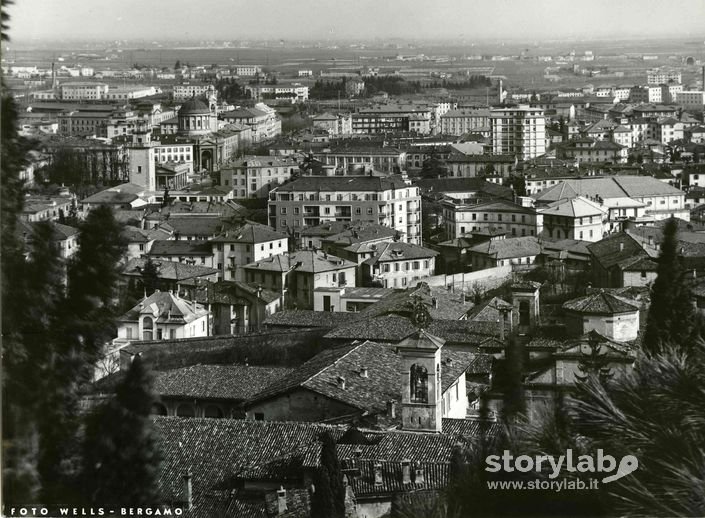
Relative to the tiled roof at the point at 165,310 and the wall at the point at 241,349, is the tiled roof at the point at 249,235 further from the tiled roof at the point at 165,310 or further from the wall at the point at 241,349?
the wall at the point at 241,349

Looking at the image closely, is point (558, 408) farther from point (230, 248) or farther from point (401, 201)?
point (401, 201)

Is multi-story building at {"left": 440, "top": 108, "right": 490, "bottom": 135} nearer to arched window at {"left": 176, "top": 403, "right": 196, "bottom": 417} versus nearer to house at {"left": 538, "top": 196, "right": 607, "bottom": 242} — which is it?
house at {"left": 538, "top": 196, "right": 607, "bottom": 242}

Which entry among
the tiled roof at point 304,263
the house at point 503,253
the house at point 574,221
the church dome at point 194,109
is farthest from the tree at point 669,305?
the church dome at point 194,109

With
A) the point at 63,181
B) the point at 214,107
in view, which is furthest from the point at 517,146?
the point at 63,181

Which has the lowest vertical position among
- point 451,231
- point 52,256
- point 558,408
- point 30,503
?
point 451,231

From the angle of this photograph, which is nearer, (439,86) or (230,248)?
(230,248)
